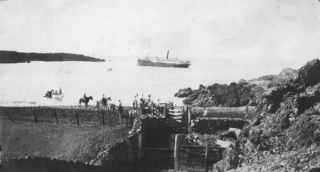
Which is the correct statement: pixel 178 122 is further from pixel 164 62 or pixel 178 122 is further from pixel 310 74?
pixel 164 62

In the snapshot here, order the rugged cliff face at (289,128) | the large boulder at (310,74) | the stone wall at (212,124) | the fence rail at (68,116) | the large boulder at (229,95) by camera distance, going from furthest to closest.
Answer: the large boulder at (229,95) < the fence rail at (68,116) < the stone wall at (212,124) < the large boulder at (310,74) < the rugged cliff face at (289,128)

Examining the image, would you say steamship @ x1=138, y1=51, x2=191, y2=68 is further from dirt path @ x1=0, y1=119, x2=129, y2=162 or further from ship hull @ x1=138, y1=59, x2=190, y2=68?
dirt path @ x1=0, y1=119, x2=129, y2=162

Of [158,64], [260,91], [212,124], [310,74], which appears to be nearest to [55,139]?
[212,124]

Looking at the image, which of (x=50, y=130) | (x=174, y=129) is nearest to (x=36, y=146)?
(x=50, y=130)

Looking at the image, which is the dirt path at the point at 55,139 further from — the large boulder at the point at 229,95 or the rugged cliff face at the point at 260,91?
the large boulder at the point at 229,95

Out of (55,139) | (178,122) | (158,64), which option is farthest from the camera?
(158,64)

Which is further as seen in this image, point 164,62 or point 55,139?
point 164,62

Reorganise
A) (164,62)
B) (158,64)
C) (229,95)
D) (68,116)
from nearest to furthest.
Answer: (68,116)
(229,95)
(164,62)
(158,64)

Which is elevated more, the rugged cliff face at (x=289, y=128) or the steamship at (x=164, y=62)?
the steamship at (x=164, y=62)

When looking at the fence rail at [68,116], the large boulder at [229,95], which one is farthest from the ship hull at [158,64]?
the fence rail at [68,116]

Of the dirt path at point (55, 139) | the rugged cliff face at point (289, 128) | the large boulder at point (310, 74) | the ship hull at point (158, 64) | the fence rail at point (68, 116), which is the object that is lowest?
the dirt path at point (55, 139)

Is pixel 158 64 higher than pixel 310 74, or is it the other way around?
pixel 158 64
